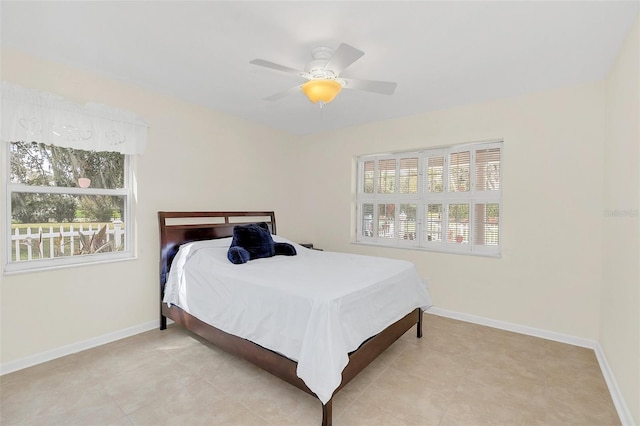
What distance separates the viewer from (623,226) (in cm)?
214

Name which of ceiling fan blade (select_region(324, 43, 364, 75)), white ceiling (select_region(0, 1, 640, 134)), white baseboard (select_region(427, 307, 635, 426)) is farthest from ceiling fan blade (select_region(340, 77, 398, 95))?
white baseboard (select_region(427, 307, 635, 426))

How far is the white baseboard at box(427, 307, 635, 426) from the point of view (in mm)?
1912

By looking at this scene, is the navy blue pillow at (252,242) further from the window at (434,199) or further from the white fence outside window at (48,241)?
the window at (434,199)

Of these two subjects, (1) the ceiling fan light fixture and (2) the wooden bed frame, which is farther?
(1) the ceiling fan light fixture

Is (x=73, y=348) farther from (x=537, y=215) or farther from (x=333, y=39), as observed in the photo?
(x=537, y=215)

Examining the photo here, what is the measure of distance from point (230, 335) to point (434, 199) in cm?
284

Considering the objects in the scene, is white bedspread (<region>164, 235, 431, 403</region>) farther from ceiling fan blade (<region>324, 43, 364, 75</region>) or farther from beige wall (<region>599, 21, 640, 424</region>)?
ceiling fan blade (<region>324, 43, 364, 75</region>)

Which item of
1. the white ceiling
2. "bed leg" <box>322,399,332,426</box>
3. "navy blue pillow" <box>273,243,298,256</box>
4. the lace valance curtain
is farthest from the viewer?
"navy blue pillow" <box>273,243,298,256</box>

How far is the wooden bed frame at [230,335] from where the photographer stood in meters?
1.99

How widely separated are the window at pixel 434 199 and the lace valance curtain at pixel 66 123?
9.61ft

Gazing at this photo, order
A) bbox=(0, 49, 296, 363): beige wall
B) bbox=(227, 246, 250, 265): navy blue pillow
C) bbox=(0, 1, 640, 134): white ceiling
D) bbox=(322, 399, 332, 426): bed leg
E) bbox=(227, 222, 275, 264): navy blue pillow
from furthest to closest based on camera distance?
bbox=(227, 222, 275, 264): navy blue pillow < bbox=(227, 246, 250, 265): navy blue pillow < bbox=(0, 49, 296, 363): beige wall < bbox=(0, 1, 640, 134): white ceiling < bbox=(322, 399, 332, 426): bed leg

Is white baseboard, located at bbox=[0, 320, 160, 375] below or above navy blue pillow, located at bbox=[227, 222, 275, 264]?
below

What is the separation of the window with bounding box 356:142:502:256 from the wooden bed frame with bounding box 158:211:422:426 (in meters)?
1.24

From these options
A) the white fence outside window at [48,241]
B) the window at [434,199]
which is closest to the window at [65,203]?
the white fence outside window at [48,241]
